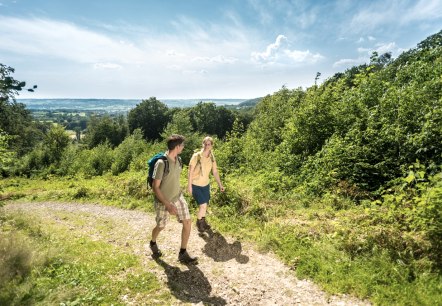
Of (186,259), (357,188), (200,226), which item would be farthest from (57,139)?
(357,188)

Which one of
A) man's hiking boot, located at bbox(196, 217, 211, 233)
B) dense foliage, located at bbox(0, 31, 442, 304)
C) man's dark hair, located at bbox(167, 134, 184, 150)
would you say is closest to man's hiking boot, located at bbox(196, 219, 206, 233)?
man's hiking boot, located at bbox(196, 217, 211, 233)

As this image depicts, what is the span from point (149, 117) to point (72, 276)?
255 feet

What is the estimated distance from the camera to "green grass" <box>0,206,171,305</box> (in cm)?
495

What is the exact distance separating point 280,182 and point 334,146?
2397 mm

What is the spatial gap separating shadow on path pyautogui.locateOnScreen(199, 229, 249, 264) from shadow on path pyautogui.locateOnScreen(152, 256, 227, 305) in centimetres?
73

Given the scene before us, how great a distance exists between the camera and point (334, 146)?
35.2 ft

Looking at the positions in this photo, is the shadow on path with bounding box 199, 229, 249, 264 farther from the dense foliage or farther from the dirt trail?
the dense foliage

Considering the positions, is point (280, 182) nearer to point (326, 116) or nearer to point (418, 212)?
point (326, 116)

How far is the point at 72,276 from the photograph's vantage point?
571cm

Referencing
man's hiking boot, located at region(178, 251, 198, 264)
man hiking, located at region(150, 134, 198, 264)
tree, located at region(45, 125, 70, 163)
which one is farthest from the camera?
tree, located at region(45, 125, 70, 163)

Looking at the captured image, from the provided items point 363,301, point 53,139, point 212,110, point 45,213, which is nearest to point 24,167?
point 53,139

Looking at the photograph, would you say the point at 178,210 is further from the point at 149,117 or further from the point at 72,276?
the point at 149,117

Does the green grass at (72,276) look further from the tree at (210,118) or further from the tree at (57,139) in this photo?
the tree at (210,118)

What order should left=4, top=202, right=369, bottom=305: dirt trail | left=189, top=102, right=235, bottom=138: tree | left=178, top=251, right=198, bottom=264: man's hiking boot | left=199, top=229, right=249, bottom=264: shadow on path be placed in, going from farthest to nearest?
left=189, top=102, right=235, bottom=138: tree < left=199, top=229, right=249, bottom=264: shadow on path < left=178, top=251, right=198, bottom=264: man's hiking boot < left=4, top=202, right=369, bottom=305: dirt trail
